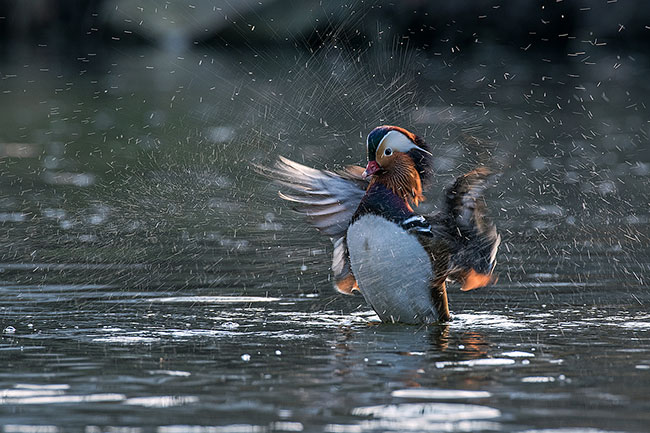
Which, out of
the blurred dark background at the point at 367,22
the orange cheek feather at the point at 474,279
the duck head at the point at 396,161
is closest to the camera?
the duck head at the point at 396,161

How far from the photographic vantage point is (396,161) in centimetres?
774

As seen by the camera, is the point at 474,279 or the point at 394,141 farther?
the point at 474,279

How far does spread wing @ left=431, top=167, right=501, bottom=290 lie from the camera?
24.7 ft

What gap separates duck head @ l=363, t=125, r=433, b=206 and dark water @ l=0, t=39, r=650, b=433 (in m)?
0.49

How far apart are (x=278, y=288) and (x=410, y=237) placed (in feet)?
6.11

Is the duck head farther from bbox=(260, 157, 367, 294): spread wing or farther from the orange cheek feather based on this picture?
the orange cheek feather

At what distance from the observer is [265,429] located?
502 cm

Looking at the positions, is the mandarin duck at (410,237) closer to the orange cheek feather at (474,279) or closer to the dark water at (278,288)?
the orange cheek feather at (474,279)

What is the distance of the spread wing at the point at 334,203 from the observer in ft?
26.7

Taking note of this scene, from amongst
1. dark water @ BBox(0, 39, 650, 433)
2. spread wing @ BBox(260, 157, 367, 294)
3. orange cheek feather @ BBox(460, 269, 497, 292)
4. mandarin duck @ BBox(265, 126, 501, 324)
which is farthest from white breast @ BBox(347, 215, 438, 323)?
spread wing @ BBox(260, 157, 367, 294)

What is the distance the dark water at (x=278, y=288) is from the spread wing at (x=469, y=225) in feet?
0.83

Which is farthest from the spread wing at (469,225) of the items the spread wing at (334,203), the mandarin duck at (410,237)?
the spread wing at (334,203)

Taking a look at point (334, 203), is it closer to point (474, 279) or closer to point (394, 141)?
point (394, 141)

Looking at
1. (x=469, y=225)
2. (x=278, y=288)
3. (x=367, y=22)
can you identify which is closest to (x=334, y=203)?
(x=469, y=225)
